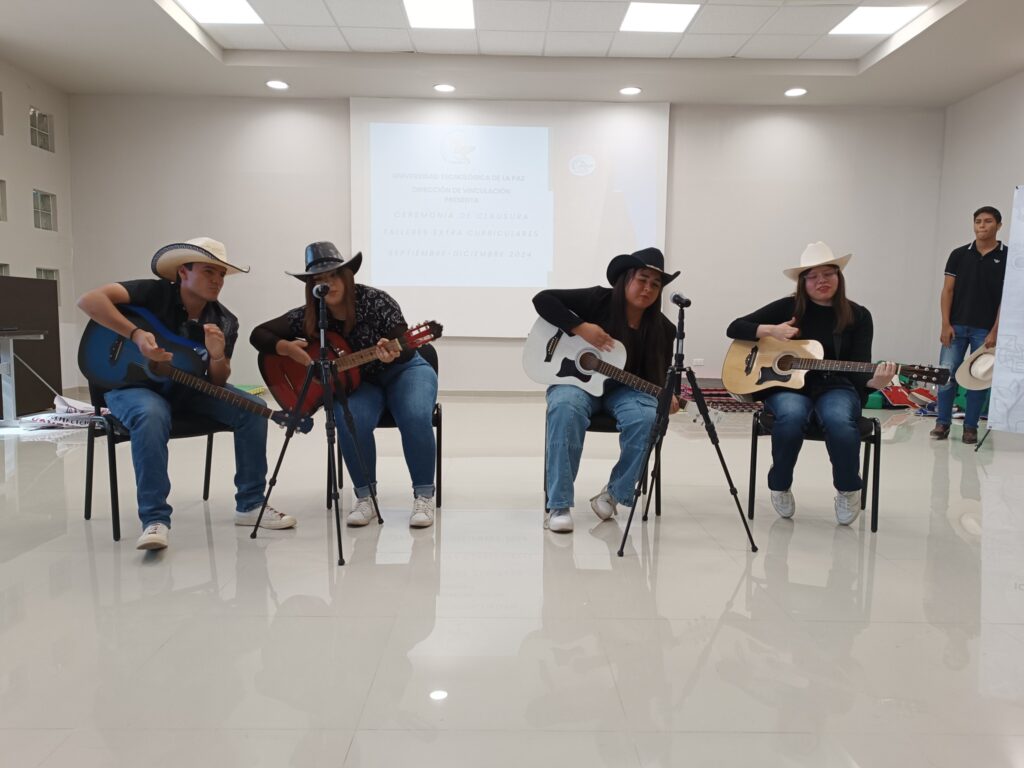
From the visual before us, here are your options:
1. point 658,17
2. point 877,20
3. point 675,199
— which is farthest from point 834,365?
point 675,199

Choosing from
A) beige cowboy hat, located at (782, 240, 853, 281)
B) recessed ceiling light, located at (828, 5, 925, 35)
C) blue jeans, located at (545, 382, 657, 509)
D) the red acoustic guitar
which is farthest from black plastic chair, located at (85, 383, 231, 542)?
recessed ceiling light, located at (828, 5, 925, 35)

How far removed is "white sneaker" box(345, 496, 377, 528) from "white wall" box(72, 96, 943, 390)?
3851mm


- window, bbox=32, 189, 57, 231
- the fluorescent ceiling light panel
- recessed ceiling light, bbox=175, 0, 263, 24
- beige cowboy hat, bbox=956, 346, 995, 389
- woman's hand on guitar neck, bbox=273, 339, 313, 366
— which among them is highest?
the fluorescent ceiling light panel

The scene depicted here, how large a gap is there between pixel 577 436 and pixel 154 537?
1466 mm

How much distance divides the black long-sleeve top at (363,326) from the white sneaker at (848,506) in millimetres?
1745

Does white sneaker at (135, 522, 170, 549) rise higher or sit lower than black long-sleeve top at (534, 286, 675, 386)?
lower

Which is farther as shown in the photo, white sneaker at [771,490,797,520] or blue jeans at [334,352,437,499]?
white sneaker at [771,490,797,520]

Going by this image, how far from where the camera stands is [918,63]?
17.5ft

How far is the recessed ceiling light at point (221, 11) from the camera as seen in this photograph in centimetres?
471

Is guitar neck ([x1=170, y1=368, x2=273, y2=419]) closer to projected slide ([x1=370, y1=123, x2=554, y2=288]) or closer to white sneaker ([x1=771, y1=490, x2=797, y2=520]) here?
white sneaker ([x1=771, y1=490, x2=797, y2=520])

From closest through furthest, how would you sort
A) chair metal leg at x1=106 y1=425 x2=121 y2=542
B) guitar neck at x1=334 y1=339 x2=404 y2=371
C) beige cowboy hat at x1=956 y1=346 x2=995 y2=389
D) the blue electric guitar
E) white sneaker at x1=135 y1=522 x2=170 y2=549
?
white sneaker at x1=135 y1=522 x2=170 y2=549, chair metal leg at x1=106 y1=425 x2=121 y2=542, the blue electric guitar, guitar neck at x1=334 y1=339 x2=404 y2=371, beige cowboy hat at x1=956 y1=346 x2=995 y2=389

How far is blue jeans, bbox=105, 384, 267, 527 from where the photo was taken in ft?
7.68

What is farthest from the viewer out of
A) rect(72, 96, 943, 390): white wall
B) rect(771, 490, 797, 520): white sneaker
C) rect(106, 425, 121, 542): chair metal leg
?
rect(72, 96, 943, 390): white wall

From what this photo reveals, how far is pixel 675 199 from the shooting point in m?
6.49
